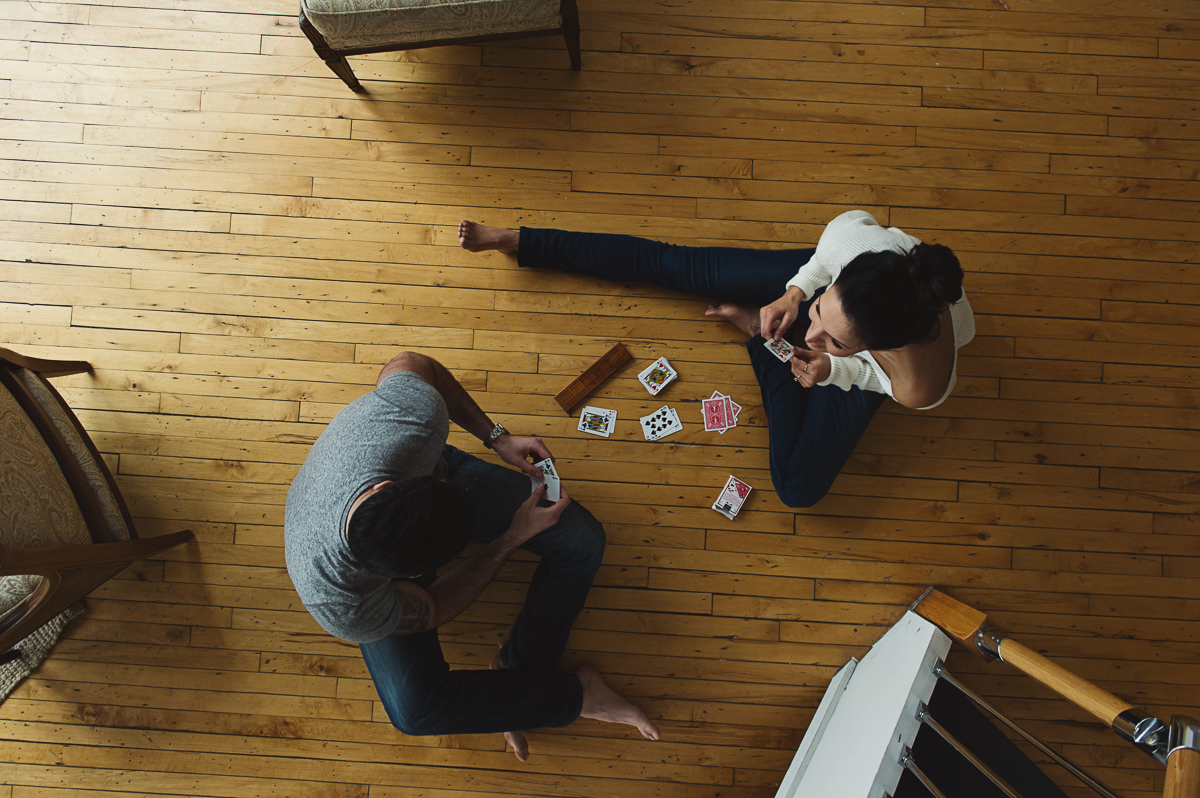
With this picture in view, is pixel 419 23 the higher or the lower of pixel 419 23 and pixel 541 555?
the higher

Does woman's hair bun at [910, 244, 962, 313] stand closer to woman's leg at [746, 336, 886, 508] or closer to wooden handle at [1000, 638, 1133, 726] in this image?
woman's leg at [746, 336, 886, 508]

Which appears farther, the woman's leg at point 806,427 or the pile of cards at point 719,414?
the pile of cards at point 719,414

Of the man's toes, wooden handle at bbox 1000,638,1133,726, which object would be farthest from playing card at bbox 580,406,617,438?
wooden handle at bbox 1000,638,1133,726

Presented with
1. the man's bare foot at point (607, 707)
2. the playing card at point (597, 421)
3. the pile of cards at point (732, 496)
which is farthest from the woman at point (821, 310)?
the man's bare foot at point (607, 707)

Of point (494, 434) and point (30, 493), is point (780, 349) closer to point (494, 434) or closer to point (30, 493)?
point (494, 434)

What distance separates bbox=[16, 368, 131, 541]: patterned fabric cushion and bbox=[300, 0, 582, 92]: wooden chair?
60.1 inches

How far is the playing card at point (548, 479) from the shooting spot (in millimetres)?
2232

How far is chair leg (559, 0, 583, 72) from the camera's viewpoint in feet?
7.50

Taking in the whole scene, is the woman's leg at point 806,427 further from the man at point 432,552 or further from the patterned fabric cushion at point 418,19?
the patterned fabric cushion at point 418,19

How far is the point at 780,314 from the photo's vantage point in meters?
2.26

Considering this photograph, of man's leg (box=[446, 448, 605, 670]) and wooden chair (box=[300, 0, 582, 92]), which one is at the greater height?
wooden chair (box=[300, 0, 582, 92])

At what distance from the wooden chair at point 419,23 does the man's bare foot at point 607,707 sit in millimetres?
2385

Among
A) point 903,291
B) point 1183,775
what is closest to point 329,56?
point 903,291

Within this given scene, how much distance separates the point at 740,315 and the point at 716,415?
0.40 metres
